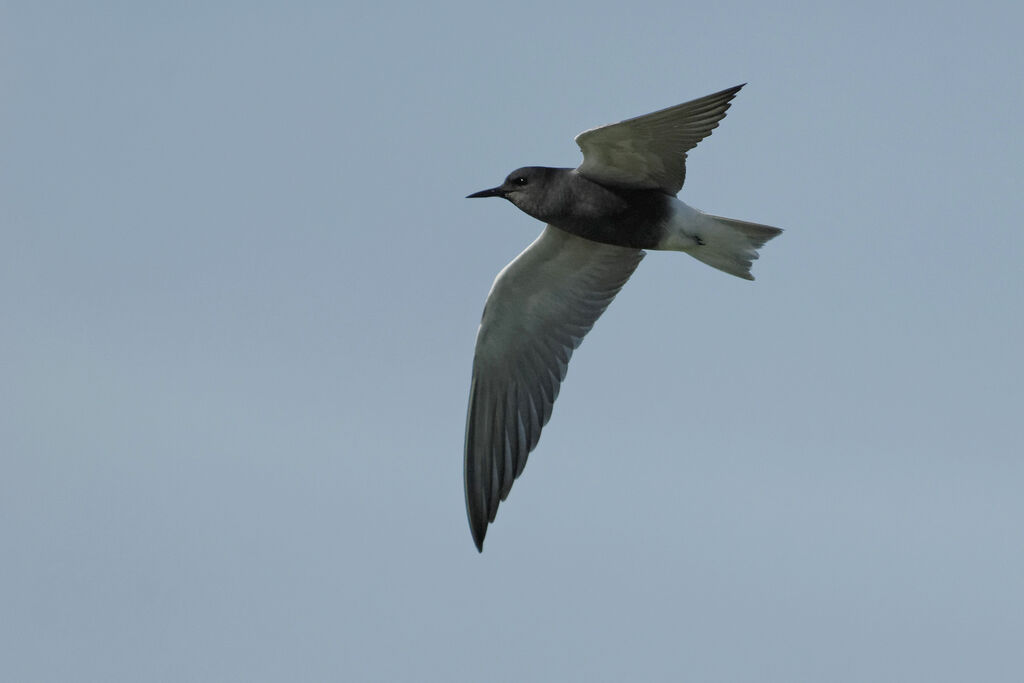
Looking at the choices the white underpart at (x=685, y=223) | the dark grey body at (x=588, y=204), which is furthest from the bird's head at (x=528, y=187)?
the white underpart at (x=685, y=223)

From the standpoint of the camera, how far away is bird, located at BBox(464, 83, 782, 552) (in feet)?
35.7

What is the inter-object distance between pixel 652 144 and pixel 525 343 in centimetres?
264

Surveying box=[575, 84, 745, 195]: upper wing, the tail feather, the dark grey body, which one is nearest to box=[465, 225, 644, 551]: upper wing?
the dark grey body

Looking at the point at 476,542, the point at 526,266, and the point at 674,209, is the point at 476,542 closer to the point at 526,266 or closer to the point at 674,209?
the point at 526,266

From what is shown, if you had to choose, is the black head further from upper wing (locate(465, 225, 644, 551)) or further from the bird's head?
upper wing (locate(465, 225, 644, 551))

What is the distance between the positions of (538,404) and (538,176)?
2.23 metres

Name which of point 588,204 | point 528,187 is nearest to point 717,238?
point 588,204

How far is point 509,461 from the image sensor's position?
12242 mm

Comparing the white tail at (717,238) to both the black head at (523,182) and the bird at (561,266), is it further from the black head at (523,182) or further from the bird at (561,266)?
the black head at (523,182)

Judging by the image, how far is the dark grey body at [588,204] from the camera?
A: 1090 centimetres

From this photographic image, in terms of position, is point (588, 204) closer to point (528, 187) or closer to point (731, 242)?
point (528, 187)

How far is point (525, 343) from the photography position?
41.0 ft

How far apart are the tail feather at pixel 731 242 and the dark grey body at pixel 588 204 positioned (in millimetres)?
305

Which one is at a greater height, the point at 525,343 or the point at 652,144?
the point at 652,144
